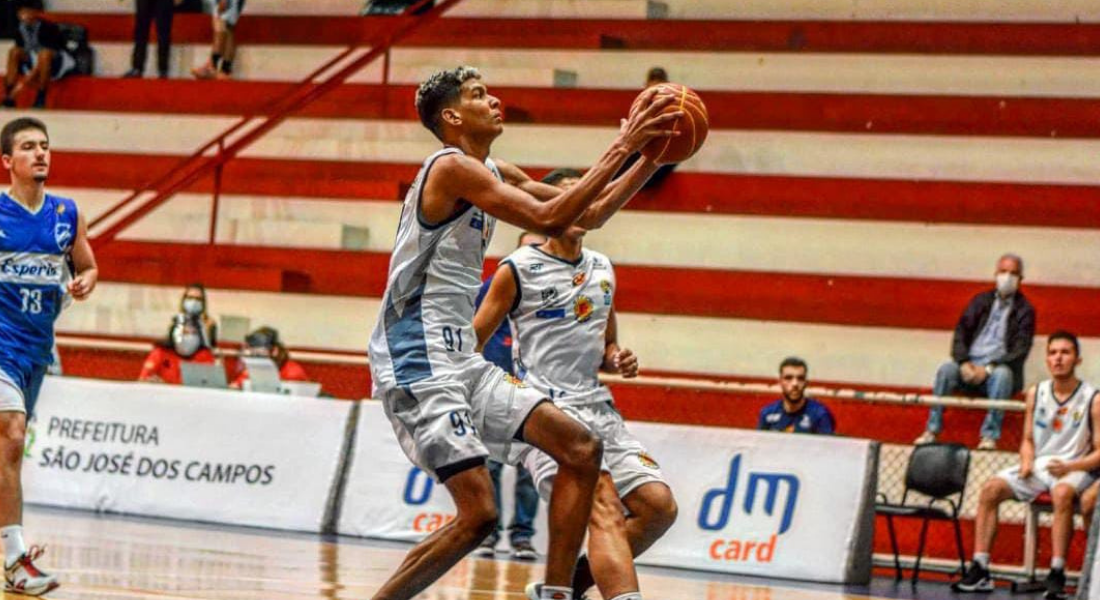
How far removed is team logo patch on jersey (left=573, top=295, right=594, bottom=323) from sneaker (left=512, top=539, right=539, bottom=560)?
4414 mm

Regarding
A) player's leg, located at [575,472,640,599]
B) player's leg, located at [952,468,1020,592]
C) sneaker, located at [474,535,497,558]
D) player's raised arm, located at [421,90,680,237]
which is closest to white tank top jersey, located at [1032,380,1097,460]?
player's leg, located at [952,468,1020,592]

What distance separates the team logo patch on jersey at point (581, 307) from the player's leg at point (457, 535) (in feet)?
5.70

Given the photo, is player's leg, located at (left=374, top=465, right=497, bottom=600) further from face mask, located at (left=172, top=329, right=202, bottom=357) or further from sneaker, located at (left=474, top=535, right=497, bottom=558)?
face mask, located at (left=172, top=329, right=202, bottom=357)

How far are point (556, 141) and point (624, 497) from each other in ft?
34.6

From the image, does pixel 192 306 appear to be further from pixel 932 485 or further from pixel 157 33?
pixel 932 485

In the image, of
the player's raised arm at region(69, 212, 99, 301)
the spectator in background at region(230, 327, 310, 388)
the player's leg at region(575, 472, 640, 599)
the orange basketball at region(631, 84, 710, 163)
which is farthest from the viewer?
the spectator in background at region(230, 327, 310, 388)

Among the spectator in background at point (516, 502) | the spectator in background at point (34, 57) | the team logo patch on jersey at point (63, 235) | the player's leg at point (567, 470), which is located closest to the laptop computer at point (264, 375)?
the spectator in background at point (516, 502)

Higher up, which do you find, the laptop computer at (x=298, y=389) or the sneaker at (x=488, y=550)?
the laptop computer at (x=298, y=389)

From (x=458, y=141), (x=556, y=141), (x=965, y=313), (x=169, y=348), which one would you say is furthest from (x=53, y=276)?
(x=556, y=141)

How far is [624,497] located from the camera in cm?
759

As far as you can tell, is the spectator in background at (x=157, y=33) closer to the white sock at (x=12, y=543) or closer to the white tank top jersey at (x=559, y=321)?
the white sock at (x=12, y=543)

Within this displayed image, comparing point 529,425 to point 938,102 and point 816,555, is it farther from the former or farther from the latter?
point 938,102

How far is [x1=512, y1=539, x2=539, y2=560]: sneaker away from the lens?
11914mm

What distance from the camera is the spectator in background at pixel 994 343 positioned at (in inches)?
552
